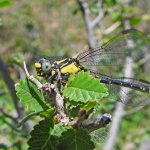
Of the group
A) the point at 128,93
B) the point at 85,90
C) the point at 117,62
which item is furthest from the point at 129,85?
the point at 85,90

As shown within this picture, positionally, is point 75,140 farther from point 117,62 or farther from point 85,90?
point 117,62

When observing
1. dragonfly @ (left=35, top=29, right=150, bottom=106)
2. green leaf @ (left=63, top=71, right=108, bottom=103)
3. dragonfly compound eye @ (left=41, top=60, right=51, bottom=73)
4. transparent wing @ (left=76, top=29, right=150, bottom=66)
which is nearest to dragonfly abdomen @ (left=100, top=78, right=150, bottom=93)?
dragonfly @ (left=35, top=29, right=150, bottom=106)

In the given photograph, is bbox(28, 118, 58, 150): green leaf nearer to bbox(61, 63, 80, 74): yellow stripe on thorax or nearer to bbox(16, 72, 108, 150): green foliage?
bbox(16, 72, 108, 150): green foliage

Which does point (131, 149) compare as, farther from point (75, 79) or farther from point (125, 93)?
point (75, 79)

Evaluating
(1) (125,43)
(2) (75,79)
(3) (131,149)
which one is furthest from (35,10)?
(2) (75,79)

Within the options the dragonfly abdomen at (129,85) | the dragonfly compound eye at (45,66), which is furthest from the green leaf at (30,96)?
the dragonfly abdomen at (129,85)

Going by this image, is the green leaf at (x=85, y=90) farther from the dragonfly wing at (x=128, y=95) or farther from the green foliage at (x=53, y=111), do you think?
the dragonfly wing at (x=128, y=95)

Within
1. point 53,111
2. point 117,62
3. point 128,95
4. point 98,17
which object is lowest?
point 53,111
